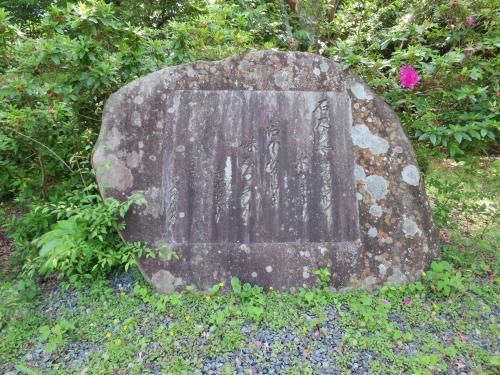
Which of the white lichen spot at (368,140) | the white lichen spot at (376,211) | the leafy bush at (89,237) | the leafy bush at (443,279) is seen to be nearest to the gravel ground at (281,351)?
the leafy bush at (443,279)

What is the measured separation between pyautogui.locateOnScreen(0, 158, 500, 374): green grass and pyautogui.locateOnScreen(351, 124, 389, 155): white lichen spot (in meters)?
1.26

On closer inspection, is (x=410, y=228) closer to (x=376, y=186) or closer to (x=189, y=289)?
(x=376, y=186)

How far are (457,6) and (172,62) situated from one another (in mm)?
3368

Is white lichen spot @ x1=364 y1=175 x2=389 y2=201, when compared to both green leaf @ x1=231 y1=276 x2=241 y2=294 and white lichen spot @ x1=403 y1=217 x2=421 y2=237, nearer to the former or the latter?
white lichen spot @ x1=403 y1=217 x2=421 y2=237

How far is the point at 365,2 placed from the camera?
4.97 meters

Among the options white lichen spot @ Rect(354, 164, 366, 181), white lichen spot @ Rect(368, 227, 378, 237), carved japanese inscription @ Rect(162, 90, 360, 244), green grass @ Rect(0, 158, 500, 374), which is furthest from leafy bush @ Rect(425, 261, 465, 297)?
white lichen spot @ Rect(354, 164, 366, 181)

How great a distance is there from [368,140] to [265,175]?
1.09 m

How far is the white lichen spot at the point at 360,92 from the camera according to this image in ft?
10.9

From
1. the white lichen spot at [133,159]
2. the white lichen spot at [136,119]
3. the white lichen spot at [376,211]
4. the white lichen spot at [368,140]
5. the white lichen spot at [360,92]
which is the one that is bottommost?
the white lichen spot at [376,211]

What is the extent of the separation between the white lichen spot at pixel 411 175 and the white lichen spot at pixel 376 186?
196 mm

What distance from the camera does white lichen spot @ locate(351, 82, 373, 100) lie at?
3.33 m

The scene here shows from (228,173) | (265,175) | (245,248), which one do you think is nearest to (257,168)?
(265,175)

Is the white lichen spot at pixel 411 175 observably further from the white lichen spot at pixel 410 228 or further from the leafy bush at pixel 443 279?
the leafy bush at pixel 443 279

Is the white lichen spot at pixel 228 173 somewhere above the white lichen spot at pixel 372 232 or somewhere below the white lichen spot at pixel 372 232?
above
